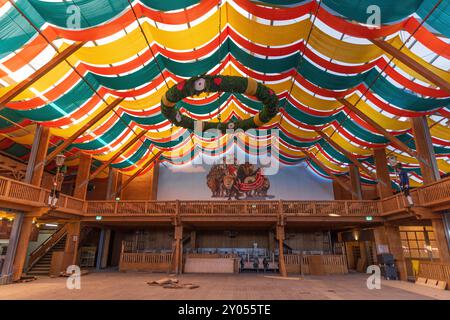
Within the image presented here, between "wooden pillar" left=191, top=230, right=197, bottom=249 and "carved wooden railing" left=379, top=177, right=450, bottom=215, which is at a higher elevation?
"carved wooden railing" left=379, top=177, right=450, bottom=215

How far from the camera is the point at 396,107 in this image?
36.0 ft

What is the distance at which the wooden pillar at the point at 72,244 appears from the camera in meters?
13.8

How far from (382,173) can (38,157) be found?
1764cm

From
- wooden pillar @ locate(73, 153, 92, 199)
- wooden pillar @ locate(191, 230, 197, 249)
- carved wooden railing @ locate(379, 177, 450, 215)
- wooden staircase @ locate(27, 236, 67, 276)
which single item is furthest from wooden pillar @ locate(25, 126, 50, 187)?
carved wooden railing @ locate(379, 177, 450, 215)

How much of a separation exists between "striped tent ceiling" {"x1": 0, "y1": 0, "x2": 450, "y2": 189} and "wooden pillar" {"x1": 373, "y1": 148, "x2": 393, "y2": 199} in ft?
1.70

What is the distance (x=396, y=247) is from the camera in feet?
43.4

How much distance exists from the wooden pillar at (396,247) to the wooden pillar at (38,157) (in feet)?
55.7

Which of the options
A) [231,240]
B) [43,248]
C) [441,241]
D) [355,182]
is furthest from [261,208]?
[43,248]

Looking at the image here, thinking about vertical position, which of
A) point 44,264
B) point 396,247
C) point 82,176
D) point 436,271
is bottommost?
point 44,264

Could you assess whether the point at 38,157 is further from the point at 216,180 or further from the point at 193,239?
the point at 216,180

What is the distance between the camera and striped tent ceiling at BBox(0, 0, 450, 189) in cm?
766

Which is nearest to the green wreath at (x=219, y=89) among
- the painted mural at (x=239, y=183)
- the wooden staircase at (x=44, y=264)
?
the painted mural at (x=239, y=183)

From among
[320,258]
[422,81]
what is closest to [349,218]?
[320,258]

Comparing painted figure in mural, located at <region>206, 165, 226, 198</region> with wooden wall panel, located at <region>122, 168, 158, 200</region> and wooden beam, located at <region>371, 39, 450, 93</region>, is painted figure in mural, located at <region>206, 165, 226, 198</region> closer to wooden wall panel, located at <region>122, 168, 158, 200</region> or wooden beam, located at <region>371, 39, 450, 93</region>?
wooden wall panel, located at <region>122, 168, 158, 200</region>
